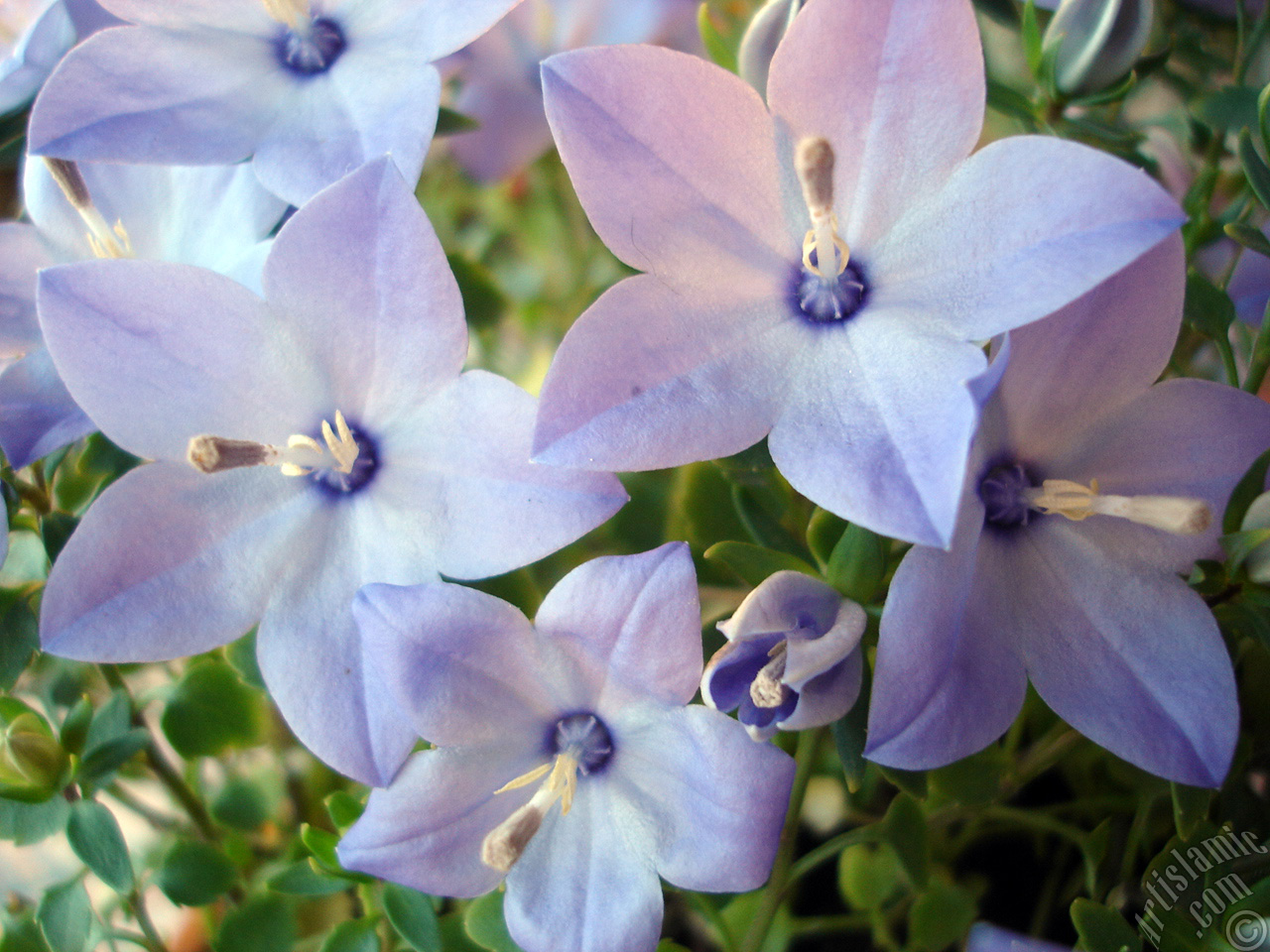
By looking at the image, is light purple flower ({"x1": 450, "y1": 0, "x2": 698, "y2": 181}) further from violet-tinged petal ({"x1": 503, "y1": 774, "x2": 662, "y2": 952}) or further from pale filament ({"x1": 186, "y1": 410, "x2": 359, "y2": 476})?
violet-tinged petal ({"x1": 503, "y1": 774, "x2": 662, "y2": 952})

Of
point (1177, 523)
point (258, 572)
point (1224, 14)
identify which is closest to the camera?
point (1177, 523)

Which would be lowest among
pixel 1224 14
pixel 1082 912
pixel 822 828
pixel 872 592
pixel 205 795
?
pixel 822 828

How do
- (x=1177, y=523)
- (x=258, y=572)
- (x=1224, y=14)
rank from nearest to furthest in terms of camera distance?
1. (x=1177, y=523)
2. (x=258, y=572)
3. (x=1224, y=14)

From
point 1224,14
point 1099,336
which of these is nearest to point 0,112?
point 1099,336

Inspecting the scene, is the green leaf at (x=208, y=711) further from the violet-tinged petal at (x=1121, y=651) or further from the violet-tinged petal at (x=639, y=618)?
the violet-tinged petal at (x=1121, y=651)

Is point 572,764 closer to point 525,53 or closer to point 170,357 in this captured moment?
point 170,357

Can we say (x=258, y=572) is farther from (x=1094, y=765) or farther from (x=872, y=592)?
(x=1094, y=765)

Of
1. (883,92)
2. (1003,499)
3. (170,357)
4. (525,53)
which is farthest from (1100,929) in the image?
(525,53)

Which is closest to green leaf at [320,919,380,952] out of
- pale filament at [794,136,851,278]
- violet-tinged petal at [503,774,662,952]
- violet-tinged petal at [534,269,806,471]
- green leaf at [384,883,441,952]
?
green leaf at [384,883,441,952]
